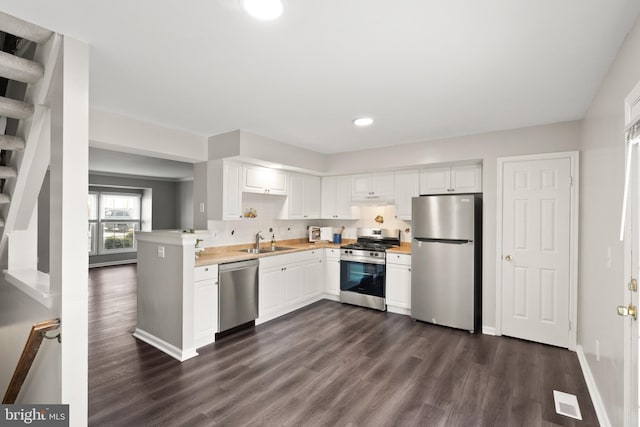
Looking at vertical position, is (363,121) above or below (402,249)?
above

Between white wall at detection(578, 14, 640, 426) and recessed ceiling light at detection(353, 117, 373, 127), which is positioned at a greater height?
recessed ceiling light at detection(353, 117, 373, 127)

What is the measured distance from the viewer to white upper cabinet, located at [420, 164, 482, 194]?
402 cm

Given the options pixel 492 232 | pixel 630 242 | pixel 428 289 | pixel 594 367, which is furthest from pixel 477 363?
pixel 630 242

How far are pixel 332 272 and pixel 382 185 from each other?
161cm

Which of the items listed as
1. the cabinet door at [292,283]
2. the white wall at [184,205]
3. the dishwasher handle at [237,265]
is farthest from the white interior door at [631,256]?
the white wall at [184,205]

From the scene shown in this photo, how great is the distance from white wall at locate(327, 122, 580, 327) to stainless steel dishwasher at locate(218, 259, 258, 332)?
2.55 meters

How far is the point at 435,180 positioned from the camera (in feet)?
14.2

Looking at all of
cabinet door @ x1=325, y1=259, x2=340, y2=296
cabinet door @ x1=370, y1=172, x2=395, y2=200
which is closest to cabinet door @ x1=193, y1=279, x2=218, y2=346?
cabinet door @ x1=325, y1=259, x2=340, y2=296

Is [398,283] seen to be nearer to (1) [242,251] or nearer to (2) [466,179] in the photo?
(2) [466,179]

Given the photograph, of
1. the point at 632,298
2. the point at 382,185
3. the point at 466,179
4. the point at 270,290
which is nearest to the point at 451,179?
the point at 466,179

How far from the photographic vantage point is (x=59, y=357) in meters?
1.68

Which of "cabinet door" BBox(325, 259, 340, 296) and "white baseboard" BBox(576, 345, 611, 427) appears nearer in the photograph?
"white baseboard" BBox(576, 345, 611, 427)

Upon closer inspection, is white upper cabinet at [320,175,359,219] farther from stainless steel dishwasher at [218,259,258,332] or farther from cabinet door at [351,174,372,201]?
stainless steel dishwasher at [218,259,258,332]

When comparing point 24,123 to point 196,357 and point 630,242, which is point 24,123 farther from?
point 630,242
